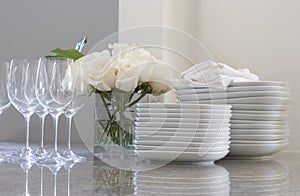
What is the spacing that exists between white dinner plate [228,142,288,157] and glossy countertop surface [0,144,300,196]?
96 mm

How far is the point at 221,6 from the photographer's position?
188cm

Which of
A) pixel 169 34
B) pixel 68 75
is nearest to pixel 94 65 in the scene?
pixel 68 75

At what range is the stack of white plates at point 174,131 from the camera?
1153mm

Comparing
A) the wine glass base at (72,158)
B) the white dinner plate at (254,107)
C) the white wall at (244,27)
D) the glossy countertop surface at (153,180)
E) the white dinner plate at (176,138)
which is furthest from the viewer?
the white wall at (244,27)

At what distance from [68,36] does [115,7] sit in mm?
201

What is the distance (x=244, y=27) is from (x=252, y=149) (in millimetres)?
585

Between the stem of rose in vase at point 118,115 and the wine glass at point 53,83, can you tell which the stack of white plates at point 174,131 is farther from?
the wine glass at point 53,83

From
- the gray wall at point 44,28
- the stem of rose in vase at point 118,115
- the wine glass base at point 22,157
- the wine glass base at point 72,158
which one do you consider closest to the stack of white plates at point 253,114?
the stem of rose in vase at point 118,115

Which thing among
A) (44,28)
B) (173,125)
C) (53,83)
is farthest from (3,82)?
(44,28)

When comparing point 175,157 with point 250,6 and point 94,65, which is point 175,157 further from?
point 250,6

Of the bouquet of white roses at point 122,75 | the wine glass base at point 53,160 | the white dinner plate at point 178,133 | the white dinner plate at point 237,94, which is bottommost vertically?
the wine glass base at point 53,160

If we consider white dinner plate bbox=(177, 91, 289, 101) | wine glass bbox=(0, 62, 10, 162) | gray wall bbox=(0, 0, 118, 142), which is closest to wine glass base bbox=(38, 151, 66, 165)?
wine glass bbox=(0, 62, 10, 162)

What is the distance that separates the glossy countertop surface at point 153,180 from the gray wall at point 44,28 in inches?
30.9

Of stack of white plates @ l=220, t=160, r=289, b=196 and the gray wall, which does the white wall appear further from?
stack of white plates @ l=220, t=160, r=289, b=196
